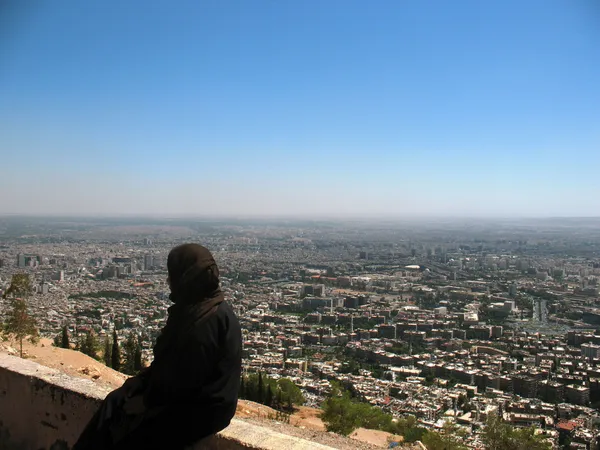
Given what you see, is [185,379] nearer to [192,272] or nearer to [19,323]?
[192,272]

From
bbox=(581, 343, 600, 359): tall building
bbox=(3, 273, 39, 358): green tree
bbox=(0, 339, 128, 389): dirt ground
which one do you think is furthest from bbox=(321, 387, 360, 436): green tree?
bbox=(581, 343, 600, 359): tall building

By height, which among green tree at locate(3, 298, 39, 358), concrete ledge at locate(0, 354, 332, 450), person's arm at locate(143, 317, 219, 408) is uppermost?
person's arm at locate(143, 317, 219, 408)

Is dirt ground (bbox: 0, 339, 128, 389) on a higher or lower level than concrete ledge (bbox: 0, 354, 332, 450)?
lower

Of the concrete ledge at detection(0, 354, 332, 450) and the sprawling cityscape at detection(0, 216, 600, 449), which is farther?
the sprawling cityscape at detection(0, 216, 600, 449)

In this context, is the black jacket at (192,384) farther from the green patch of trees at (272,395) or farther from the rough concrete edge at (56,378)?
the green patch of trees at (272,395)

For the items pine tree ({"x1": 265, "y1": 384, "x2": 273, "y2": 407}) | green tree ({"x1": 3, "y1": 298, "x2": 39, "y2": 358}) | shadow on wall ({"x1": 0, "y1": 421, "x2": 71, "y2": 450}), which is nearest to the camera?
shadow on wall ({"x1": 0, "y1": 421, "x2": 71, "y2": 450})

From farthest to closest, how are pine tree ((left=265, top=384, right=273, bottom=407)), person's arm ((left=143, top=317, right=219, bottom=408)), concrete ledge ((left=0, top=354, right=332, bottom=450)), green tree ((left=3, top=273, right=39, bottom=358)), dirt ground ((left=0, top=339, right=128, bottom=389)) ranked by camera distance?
pine tree ((left=265, top=384, right=273, bottom=407)) → green tree ((left=3, top=273, right=39, bottom=358)) → dirt ground ((left=0, top=339, right=128, bottom=389)) → concrete ledge ((left=0, top=354, right=332, bottom=450)) → person's arm ((left=143, top=317, right=219, bottom=408))

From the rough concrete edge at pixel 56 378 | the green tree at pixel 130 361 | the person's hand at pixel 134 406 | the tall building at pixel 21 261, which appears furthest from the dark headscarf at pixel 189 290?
the tall building at pixel 21 261

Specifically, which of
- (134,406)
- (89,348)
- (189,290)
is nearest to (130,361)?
(89,348)

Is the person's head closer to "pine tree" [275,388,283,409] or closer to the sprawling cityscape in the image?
the sprawling cityscape
